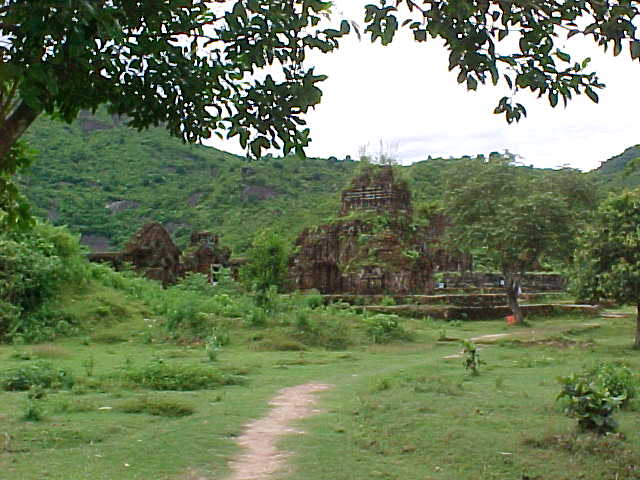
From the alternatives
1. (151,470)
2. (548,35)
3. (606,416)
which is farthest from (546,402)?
(548,35)

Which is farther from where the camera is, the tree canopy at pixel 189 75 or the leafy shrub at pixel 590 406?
the leafy shrub at pixel 590 406

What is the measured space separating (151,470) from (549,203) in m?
18.2

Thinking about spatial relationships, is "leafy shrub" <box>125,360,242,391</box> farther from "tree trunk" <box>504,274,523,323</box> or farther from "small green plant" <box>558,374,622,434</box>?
"tree trunk" <box>504,274,523,323</box>

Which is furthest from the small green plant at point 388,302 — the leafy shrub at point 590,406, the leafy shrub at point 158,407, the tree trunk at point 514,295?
the leafy shrub at point 590,406

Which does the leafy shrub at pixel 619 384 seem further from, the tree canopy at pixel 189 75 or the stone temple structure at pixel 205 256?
the stone temple structure at pixel 205 256

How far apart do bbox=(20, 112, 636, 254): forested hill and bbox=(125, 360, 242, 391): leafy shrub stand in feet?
107

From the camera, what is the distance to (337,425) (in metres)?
7.73

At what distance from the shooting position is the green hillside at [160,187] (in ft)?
160

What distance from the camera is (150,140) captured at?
63656 mm

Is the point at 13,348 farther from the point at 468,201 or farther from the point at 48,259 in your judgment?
the point at 468,201

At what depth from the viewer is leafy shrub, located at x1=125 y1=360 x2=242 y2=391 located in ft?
33.2

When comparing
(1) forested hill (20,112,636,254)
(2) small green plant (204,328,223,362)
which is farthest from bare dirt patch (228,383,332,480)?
(1) forested hill (20,112,636,254)

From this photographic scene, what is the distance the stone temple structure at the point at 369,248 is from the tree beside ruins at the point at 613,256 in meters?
12.5

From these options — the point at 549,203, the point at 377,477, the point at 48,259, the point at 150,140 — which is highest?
the point at 150,140
